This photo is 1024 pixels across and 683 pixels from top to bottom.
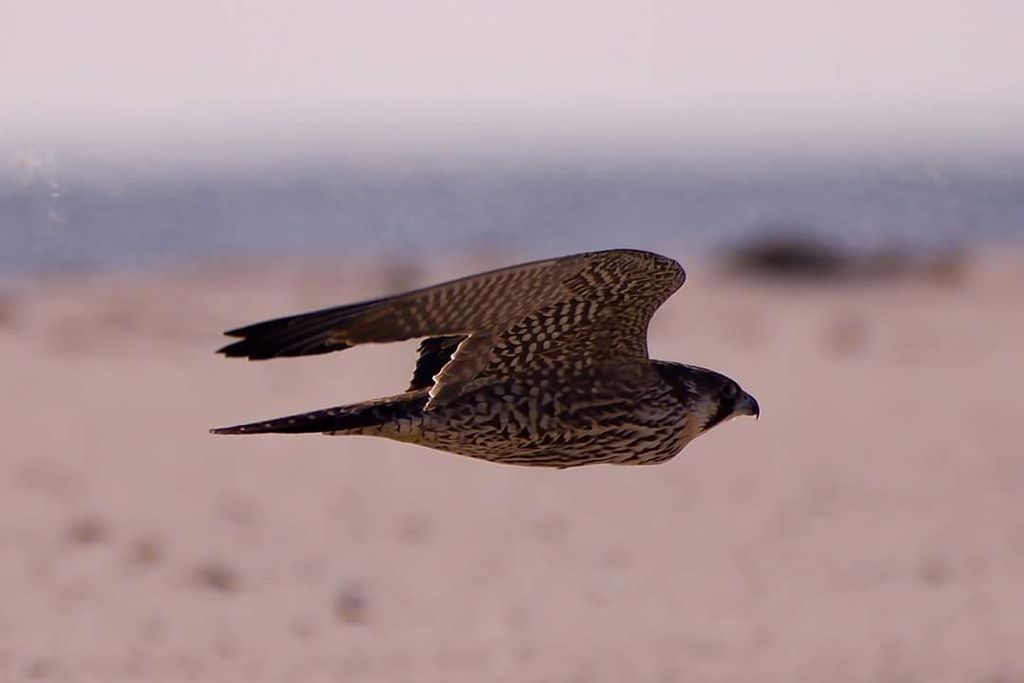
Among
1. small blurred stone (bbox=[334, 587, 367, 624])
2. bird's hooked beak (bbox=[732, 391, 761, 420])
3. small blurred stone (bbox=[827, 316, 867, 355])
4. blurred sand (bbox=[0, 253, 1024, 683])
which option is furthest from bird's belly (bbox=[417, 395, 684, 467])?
small blurred stone (bbox=[827, 316, 867, 355])

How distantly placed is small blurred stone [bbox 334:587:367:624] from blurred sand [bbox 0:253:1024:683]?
0.9 inches

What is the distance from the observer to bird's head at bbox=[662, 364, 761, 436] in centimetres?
591

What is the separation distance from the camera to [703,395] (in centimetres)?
595

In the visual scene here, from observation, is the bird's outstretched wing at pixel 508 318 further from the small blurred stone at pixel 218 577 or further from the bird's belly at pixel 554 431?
the small blurred stone at pixel 218 577

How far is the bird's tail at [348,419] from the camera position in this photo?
518 cm

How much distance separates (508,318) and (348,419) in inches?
23.0

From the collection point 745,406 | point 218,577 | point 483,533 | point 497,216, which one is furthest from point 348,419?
point 497,216

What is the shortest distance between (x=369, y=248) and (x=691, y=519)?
15.9m

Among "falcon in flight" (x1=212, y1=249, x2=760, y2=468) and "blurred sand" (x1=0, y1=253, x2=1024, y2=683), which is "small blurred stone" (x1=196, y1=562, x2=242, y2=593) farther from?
"falcon in flight" (x1=212, y1=249, x2=760, y2=468)

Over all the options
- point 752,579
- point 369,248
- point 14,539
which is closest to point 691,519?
point 752,579

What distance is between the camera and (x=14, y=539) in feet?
28.5

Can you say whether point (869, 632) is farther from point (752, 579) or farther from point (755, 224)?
point (755, 224)

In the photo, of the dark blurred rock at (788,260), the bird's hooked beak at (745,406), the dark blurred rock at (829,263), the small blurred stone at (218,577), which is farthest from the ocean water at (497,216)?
the bird's hooked beak at (745,406)

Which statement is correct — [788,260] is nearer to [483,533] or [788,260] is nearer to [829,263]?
[829,263]
